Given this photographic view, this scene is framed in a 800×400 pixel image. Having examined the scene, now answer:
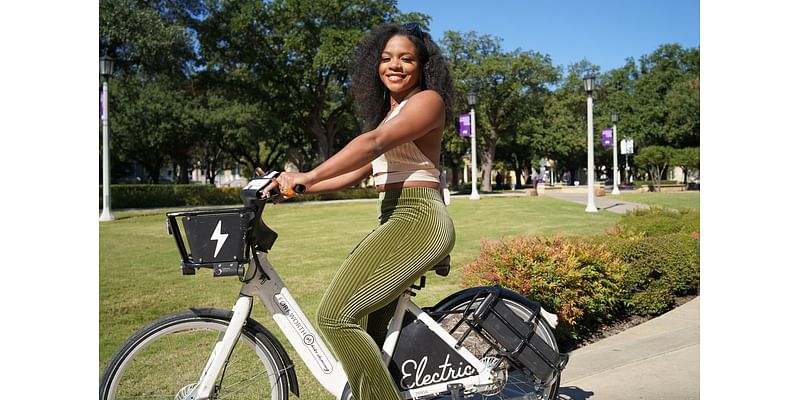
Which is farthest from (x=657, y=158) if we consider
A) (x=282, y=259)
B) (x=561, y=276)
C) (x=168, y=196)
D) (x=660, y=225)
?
(x=561, y=276)

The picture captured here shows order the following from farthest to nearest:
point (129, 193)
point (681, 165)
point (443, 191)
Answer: point (681, 165), point (129, 193), point (443, 191)

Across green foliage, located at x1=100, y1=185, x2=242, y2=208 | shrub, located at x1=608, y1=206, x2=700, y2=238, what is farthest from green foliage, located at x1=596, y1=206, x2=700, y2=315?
green foliage, located at x1=100, y1=185, x2=242, y2=208

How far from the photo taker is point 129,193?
17.1 m

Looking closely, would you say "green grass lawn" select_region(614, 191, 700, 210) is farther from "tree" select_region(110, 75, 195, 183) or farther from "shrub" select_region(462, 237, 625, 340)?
"tree" select_region(110, 75, 195, 183)

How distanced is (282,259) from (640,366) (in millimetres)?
5634

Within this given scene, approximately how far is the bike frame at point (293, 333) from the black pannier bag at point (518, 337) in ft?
0.56

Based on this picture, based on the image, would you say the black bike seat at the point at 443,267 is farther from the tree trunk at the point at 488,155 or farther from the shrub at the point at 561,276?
the tree trunk at the point at 488,155

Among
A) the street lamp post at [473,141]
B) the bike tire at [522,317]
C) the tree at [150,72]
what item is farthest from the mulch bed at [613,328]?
the street lamp post at [473,141]

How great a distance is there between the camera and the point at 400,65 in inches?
88.2

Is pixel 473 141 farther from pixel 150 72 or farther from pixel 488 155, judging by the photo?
pixel 488 155
